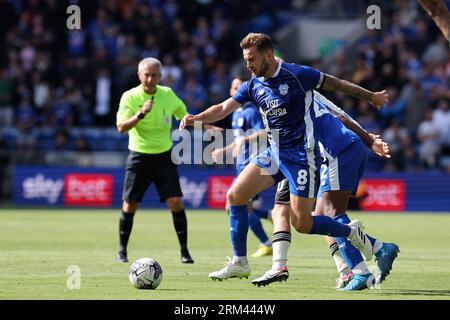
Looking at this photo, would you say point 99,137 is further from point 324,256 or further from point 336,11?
point 324,256

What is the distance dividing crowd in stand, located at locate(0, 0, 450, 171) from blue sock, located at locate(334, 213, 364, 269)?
16.5 m

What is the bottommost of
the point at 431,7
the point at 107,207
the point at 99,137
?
the point at 107,207

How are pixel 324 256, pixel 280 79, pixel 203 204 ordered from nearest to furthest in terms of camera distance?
pixel 280 79, pixel 324 256, pixel 203 204

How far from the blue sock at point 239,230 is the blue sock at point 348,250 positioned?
42.2 inches

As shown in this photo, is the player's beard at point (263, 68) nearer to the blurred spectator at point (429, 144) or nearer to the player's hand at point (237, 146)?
the player's hand at point (237, 146)

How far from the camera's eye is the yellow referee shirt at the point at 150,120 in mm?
13711

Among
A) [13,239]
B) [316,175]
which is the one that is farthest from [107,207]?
[316,175]

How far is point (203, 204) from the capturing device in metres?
26.3

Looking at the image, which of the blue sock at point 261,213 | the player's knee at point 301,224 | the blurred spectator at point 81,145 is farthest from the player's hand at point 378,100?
the blurred spectator at point 81,145

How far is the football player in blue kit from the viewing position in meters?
10.3

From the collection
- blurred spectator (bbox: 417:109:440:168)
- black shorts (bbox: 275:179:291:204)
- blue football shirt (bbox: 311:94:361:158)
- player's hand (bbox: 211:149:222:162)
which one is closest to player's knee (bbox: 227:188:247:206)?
black shorts (bbox: 275:179:291:204)

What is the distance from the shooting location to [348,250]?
10688mm
